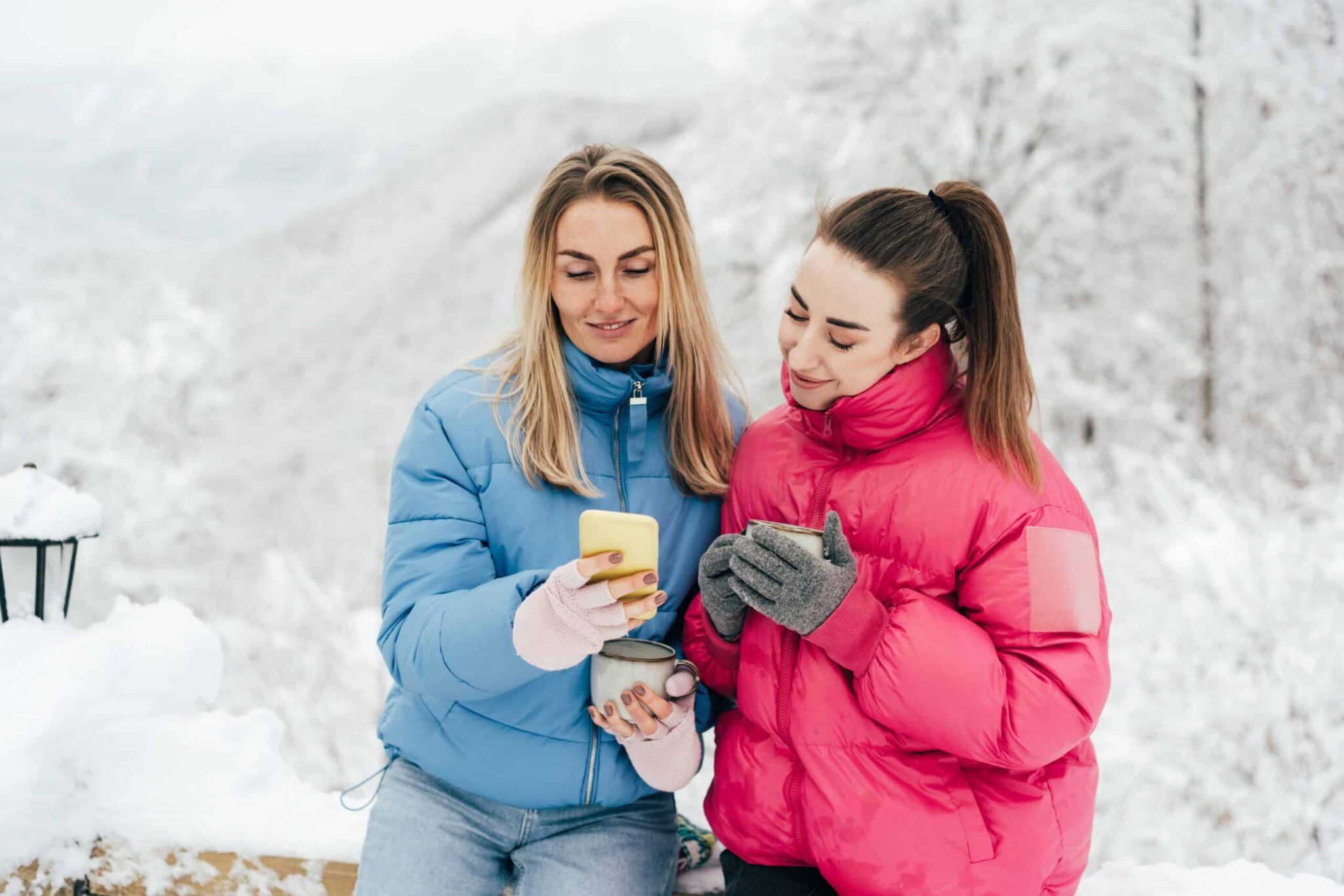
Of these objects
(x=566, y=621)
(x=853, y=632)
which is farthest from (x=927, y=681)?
(x=566, y=621)

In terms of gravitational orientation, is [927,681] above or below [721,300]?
below

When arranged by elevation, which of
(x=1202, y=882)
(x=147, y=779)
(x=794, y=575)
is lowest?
(x=147, y=779)

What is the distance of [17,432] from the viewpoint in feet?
20.1

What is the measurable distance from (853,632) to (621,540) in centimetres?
32

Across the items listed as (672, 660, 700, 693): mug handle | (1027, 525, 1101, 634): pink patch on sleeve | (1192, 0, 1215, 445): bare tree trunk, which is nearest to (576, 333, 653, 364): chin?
(672, 660, 700, 693): mug handle

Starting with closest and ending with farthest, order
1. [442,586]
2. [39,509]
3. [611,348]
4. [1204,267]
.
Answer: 1. [442,586]
2. [611,348]
3. [39,509]
4. [1204,267]

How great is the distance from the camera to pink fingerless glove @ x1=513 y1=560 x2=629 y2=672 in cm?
126

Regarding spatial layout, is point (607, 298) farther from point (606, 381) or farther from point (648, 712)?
point (648, 712)

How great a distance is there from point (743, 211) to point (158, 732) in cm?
514

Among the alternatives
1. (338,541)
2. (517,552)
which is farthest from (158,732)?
(338,541)

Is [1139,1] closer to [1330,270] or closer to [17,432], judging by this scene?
[1330,270]

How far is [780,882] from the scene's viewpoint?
53.6 inches

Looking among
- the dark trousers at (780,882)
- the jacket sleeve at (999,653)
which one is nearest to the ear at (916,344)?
the jacket sleeve at (999,653)

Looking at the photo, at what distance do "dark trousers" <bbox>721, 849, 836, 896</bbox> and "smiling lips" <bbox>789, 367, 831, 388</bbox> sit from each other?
0.67 m
